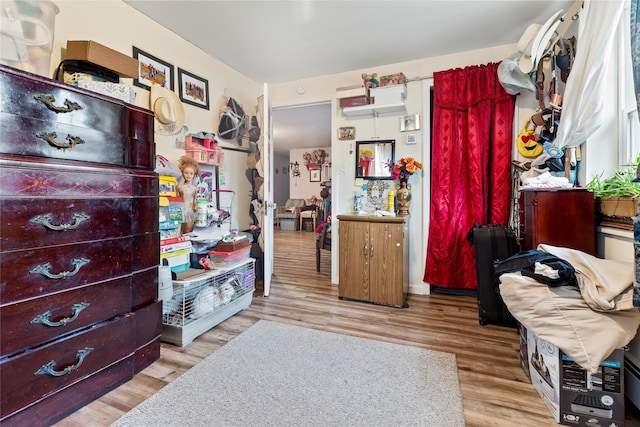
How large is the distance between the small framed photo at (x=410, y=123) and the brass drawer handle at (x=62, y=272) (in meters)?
2.79

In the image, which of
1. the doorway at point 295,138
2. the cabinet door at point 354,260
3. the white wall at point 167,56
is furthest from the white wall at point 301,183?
the cabinet door at point 354,260

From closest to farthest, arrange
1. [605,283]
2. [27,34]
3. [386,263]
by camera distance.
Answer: [605,283]
[27,34]
[386,263]

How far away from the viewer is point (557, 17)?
1913 mm

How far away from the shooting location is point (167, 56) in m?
2.42

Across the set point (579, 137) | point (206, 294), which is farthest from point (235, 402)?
point (579, 137)

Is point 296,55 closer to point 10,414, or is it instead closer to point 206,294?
point 206,294

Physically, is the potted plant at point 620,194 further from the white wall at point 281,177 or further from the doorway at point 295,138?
the white wall at point 281,177

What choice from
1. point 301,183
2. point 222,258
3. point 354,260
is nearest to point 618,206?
point 354,260

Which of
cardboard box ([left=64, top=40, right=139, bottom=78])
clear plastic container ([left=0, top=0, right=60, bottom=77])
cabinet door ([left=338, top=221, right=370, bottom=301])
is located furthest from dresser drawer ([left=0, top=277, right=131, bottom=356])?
cabinet door ([left=338, top=221, right=370, bottom=301])

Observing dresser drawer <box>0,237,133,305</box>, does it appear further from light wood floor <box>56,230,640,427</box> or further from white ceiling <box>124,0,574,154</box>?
white ceiling <box>124,0,574,154</box>

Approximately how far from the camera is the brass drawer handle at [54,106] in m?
1.19

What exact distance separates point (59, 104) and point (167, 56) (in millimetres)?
1455

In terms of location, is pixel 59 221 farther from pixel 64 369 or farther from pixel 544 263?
pixel 544 263

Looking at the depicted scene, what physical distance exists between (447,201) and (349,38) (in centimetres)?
178
